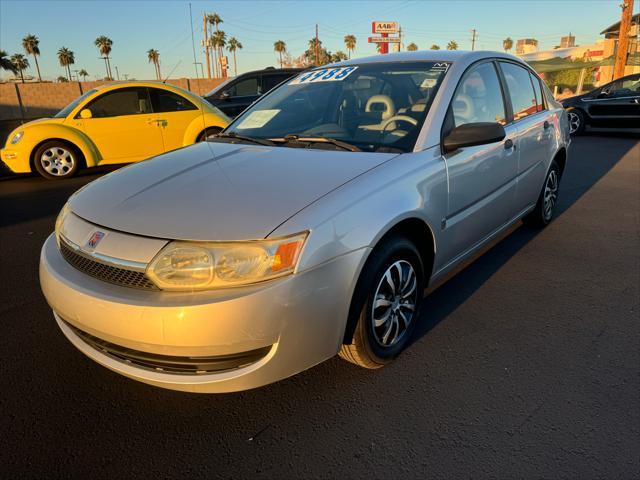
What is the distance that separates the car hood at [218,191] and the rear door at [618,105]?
1145 centimetres

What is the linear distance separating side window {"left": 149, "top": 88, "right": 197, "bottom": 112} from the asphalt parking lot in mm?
5438

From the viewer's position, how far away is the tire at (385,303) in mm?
2250

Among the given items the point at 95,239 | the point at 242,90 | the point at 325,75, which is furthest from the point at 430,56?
the point at 242,90

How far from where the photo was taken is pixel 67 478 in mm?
1888

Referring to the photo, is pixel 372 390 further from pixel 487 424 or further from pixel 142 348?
pixel 142 348

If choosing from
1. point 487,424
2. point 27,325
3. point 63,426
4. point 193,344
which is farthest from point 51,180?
point 487,424

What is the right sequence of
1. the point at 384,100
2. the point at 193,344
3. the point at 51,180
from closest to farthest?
1. the point at 193,344
2. the point at 384,100
3. the point at 51,180

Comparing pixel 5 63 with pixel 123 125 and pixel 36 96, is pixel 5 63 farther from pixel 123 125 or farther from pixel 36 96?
pixel 123 125

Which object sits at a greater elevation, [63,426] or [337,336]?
[337,336]

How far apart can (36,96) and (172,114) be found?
27.0 meters

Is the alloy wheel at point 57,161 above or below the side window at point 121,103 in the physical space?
below

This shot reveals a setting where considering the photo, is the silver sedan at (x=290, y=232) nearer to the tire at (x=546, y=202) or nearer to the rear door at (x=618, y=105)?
the tire at (x=546, y=202)

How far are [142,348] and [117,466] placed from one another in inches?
19.7

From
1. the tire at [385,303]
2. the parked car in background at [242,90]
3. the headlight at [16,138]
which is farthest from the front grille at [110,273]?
the parked car in background at [242,90]
